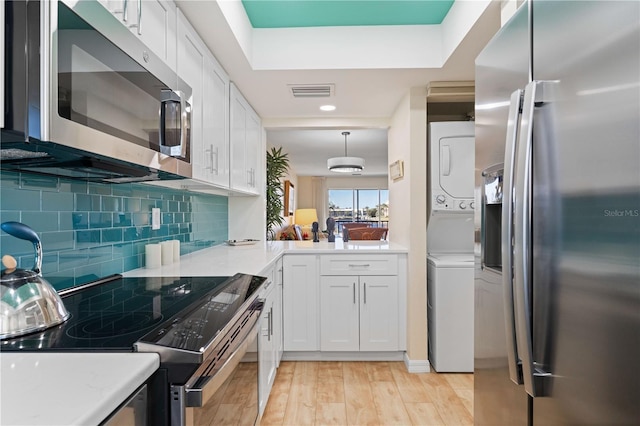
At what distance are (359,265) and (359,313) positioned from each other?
1.27 ft

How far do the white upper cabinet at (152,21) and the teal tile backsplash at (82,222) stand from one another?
582mm

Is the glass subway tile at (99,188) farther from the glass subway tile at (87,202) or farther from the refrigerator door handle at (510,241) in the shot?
the refrigerator door handle at (510,241)

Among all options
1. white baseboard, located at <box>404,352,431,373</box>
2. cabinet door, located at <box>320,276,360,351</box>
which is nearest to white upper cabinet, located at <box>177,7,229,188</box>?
cabinet door, located at <box>320,276,360,351</box>

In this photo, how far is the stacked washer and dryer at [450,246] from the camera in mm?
2705

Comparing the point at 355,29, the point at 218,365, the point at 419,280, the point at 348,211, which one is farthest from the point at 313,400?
the point at 348,211

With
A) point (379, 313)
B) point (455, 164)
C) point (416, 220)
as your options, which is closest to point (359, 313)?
point (379, 313)

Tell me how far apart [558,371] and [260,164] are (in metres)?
3.01

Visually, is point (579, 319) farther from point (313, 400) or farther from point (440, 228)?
point (440, 228)

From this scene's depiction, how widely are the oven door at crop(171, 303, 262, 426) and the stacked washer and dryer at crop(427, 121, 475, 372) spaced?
1615 mm

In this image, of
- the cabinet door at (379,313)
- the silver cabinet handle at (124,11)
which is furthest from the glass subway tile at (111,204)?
the cabinet door at (379,313)

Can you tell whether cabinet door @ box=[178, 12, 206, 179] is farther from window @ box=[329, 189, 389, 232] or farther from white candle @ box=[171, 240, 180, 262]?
window @ box=[329, 189, 389, 232]

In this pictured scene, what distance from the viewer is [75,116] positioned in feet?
2.84

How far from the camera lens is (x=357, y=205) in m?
12.1

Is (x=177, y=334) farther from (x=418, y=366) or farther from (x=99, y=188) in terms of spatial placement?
(x=418, y=366)
